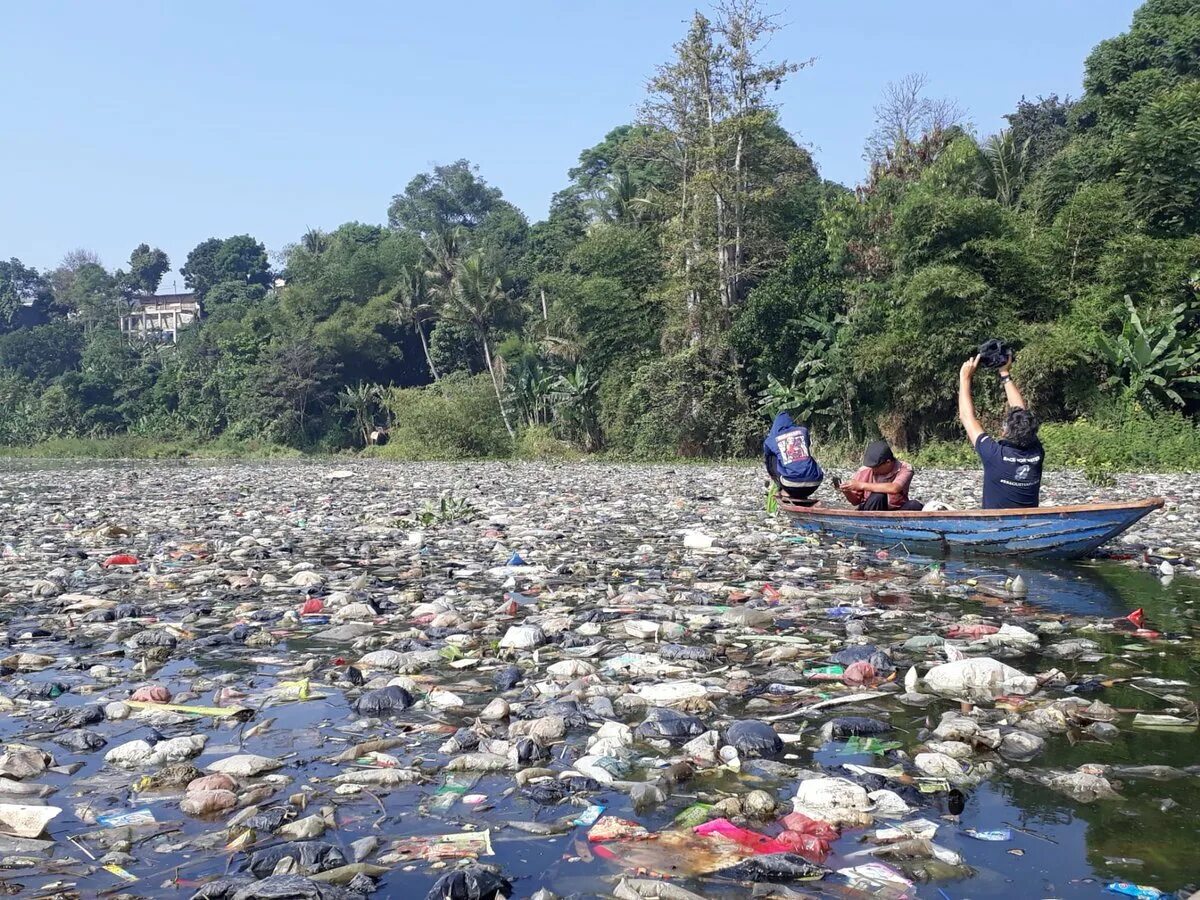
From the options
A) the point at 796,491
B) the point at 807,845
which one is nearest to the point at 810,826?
the point at 807,845

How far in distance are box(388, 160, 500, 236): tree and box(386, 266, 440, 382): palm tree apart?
2592cm

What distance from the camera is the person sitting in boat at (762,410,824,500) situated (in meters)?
10.2

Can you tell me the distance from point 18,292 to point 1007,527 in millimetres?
99912

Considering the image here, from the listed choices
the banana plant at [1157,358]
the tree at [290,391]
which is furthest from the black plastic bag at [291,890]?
the tree at [290,391]

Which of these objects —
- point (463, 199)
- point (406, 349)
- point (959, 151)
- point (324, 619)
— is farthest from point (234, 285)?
point (324, 619)

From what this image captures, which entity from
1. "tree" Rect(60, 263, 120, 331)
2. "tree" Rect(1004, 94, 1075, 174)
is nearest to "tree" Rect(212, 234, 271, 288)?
"tree" Rect(60, 263, 120, 331)

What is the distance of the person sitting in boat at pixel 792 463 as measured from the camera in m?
10.2

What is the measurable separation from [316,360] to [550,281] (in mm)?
19142

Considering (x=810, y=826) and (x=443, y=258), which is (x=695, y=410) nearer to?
(x=443, y=258)

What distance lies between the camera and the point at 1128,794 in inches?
122

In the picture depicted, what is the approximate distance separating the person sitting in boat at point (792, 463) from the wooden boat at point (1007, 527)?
1.31m

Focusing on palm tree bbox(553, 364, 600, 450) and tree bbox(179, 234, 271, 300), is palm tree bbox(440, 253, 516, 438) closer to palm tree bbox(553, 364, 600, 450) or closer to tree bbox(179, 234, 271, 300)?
palm tree bbox(553, 364, 600, 450)

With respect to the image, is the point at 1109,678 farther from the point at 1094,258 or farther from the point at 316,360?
the point at 316,360

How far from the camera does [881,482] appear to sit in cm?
909
